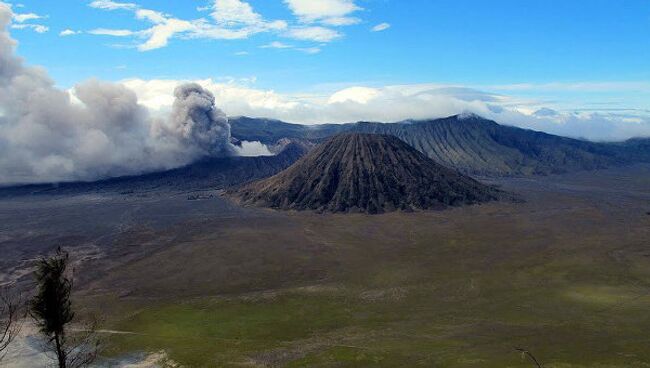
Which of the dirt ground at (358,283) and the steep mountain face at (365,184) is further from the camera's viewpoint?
the steep mountain face at (365,184)

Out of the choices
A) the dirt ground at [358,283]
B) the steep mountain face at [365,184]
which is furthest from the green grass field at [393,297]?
the steep mountain face at [365,184]

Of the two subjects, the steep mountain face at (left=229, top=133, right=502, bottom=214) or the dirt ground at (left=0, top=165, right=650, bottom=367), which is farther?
the steep mountain face at (left=229, top=133, right=502, bottom=214)

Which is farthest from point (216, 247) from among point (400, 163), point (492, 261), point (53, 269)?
point (400, 163)

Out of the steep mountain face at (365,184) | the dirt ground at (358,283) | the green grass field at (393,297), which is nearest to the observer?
the green grass field at (393,297)

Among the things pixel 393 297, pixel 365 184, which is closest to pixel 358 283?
pixel 393 297

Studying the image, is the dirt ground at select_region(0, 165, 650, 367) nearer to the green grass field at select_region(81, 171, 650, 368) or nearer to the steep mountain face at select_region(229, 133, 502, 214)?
the green grass field at select_region(81, 171, 650, 368)

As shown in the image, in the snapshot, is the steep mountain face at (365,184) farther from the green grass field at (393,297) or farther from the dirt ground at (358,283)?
the green grass field at (393,297)

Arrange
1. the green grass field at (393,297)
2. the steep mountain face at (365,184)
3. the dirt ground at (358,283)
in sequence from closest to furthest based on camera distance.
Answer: the green grass field at (393,297) → the dirt ground at (358,283) → the steep mountain face at (365,184)

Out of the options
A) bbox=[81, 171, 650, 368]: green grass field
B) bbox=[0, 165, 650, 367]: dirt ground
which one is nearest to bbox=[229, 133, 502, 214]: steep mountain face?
bbox=[0, 165, 650, 367]: dirt ground

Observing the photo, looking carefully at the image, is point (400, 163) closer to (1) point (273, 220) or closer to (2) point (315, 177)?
(2) point (315, 177)
